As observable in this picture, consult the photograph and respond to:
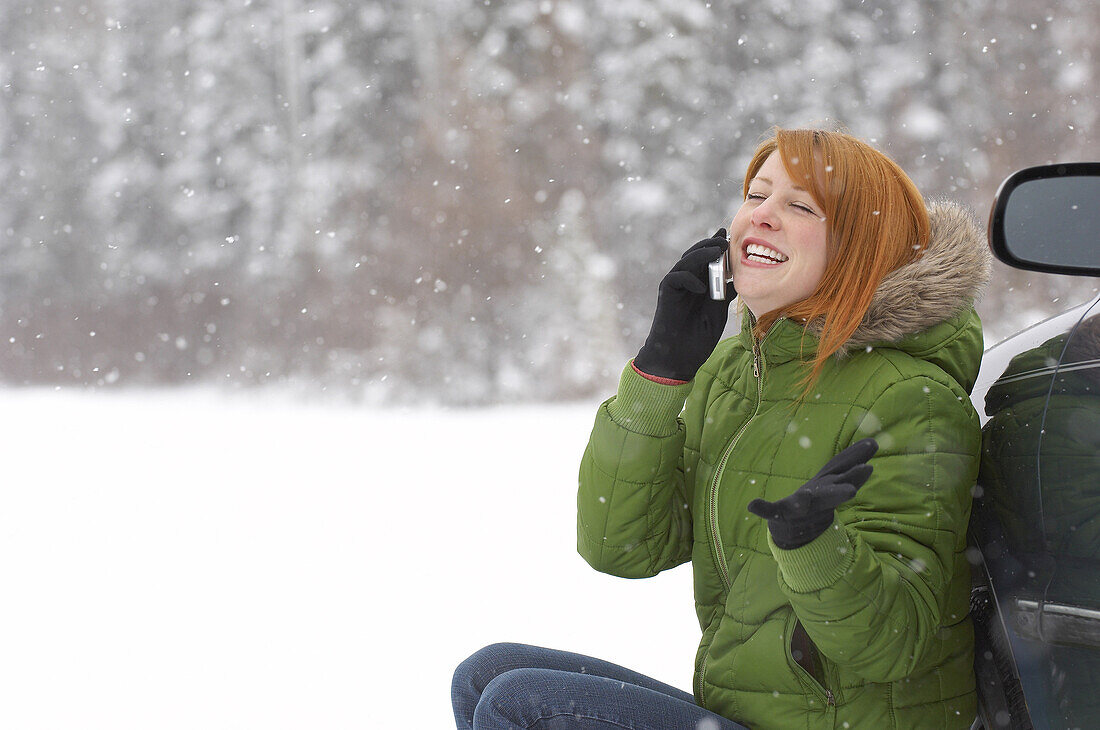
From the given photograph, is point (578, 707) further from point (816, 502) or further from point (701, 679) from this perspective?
point (816, 502)

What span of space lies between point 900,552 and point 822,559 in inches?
8.1

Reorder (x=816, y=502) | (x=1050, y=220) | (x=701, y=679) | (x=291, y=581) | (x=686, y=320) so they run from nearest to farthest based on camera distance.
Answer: (x=816, y=502), (x=1050, y=220), (x=701, y=679), (x=686, y=320), (x=291, y=581)

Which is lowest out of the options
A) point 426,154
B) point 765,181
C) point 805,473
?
point 805,473

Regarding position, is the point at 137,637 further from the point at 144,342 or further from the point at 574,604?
the point at 144,342

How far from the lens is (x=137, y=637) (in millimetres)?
4129

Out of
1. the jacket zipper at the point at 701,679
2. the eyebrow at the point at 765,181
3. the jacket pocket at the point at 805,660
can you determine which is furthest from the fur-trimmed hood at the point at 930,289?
the jacket zipper at the point at 701,679

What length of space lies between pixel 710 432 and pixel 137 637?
3.37 m

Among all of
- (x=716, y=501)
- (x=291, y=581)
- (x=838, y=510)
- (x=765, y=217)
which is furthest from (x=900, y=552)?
(x=291, y=581)

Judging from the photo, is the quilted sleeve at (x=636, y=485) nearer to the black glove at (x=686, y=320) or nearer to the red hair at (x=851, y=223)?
the black glove at (x=686, y=320)

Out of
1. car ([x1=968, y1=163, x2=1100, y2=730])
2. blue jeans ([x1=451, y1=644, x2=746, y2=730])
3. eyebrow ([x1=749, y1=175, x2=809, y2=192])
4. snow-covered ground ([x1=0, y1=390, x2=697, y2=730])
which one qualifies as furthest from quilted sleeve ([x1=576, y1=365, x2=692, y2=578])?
snow-covered ground ([x1=0, y1=390, x2=697, y2=730])

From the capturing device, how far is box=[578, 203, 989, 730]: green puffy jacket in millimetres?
1382

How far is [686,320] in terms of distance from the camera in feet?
5.73

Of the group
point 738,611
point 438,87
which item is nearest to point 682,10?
point 438,87

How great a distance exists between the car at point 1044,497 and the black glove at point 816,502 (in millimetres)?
342
